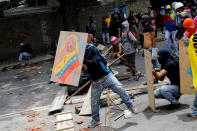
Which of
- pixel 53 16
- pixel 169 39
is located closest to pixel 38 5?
pixel 53 16

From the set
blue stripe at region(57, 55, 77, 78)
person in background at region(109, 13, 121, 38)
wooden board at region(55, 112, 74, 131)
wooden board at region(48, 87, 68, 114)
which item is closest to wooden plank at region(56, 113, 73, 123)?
wooden board at region(55, 112, 74, 131)

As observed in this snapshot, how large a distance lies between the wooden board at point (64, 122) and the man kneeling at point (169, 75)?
2.03m

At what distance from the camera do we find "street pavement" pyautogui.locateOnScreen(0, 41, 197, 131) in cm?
611

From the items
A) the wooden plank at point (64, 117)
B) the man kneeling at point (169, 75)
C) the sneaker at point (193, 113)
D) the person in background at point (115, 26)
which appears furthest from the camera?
the person in background at point (115, 26)

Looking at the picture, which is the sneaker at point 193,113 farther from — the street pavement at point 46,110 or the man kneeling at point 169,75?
the man kneeling at point 169,75

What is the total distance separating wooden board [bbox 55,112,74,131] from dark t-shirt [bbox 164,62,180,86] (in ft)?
7.57

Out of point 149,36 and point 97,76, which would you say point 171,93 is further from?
point 149,36

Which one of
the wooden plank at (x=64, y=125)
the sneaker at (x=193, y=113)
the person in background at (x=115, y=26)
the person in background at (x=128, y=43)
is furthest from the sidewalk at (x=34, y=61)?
the sneaker at (x=193, y=113)

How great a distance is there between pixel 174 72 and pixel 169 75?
12 cm

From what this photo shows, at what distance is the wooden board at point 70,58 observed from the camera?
649cm

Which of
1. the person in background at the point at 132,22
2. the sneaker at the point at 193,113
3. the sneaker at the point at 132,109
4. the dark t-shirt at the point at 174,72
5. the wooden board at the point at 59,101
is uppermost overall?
the person in background at the point at 132,22

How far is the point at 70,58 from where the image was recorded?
6.88 m

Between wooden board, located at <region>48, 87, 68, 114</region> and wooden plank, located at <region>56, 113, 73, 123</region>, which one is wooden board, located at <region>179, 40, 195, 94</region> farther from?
wooden board, located at <region>48, 87, 68, 114</region>

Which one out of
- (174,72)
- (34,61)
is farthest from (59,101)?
(34,61)
